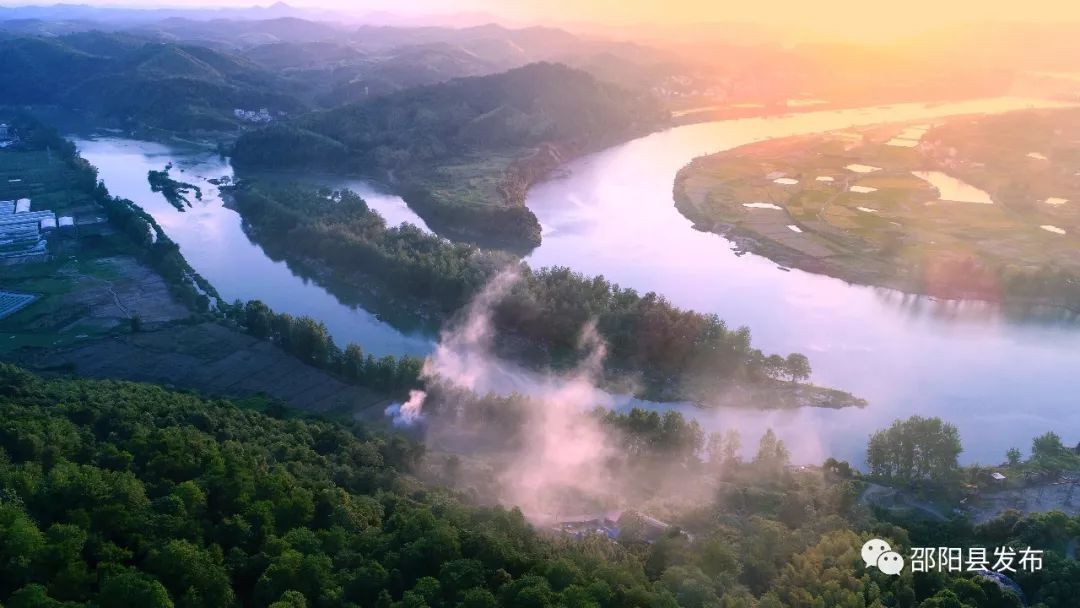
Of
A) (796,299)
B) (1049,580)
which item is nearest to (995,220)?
(796,299)

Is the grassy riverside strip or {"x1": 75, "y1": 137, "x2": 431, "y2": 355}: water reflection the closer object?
the grassy riverside strip

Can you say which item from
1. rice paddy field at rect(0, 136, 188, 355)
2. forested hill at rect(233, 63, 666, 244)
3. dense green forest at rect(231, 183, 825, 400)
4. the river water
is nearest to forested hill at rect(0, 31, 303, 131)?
forested hill at rect(233, 63, 666, 244)

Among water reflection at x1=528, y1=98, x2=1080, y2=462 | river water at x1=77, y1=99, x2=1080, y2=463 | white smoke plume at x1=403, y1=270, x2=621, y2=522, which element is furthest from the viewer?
A: river water at x1=77, y1=99, x2=1080, y2=463

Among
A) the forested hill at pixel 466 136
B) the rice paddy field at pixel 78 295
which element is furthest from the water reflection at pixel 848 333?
the rice paddy field at pixel 78 295

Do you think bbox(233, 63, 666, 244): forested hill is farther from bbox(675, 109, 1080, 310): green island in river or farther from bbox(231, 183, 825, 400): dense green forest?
bbox(675, 109, 1080, 310): green island in river

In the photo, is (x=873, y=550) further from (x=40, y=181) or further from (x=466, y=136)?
(x=40, y=181)
